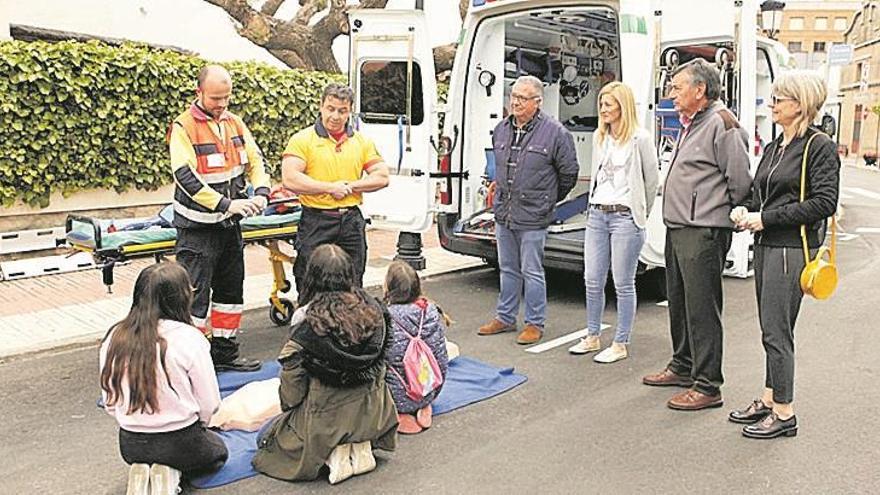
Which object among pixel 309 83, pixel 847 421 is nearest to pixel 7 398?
pixel 847 421

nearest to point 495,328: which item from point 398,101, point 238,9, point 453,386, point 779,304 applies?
point 453,386

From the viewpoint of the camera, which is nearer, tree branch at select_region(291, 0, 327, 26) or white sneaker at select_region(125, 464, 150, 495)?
white sneaker at select_region(125, 464, 150, 495)

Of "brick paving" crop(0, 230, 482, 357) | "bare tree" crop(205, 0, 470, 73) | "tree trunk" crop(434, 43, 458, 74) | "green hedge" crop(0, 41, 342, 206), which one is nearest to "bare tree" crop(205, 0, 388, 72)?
"bare tree" crop(205, 0, 470, 73)

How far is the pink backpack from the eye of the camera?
4.47 meters

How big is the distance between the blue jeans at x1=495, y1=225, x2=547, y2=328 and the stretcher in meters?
1.56

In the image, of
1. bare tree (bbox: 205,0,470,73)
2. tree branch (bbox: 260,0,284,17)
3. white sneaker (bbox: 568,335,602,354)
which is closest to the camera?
white sneaker (bbox: 568,335,602,354)

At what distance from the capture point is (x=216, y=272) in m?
5.39

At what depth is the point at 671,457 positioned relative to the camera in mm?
4195

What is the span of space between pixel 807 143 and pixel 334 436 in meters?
2.63

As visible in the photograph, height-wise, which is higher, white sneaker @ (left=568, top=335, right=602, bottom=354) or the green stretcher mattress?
the green stretcher mattress

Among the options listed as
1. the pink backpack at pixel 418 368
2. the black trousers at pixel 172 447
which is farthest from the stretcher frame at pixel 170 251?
the black trousers at pixel 172 447

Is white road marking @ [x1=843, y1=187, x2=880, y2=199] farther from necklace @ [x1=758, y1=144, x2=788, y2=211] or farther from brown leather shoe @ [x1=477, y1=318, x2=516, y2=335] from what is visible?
necklace @ [x1=758, y1=144, x2=788, y2=211]

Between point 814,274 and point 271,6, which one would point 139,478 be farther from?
point 271,6

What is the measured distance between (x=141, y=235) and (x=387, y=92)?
2848mm
